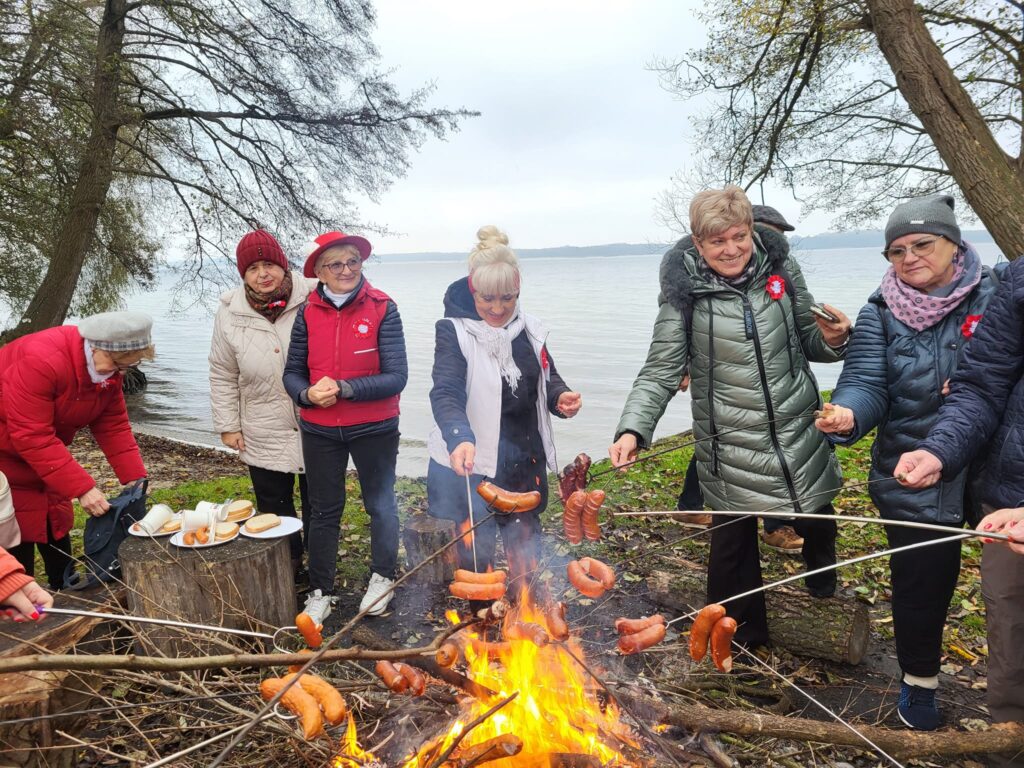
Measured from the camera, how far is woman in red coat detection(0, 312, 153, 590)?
11.3 ft

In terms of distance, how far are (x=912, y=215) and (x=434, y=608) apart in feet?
12.7

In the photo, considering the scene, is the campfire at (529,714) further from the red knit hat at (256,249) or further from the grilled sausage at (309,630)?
the red knit hat at (256,249)

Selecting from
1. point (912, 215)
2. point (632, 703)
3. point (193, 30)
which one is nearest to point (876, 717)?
point (632, 703)

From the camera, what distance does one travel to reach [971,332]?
2.68 meters

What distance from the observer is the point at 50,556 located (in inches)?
161

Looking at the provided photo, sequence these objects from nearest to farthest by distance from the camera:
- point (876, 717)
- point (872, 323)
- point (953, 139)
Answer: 1. point (872, 323)
2. point (876, 717)
3. point (953, 139)

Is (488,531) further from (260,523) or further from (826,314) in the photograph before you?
(826,314)

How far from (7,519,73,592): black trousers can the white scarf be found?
117 inches

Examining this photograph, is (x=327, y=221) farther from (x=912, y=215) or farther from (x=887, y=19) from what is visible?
(x=912, y=215)

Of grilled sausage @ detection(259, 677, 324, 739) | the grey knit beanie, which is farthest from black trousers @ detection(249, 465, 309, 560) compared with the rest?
the grey knit beanie

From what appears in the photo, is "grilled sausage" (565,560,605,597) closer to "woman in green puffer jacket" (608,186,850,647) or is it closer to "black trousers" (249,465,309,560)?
"woman in green puffer jacket" (608,186,850,647)

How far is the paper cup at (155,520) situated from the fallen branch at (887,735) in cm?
322

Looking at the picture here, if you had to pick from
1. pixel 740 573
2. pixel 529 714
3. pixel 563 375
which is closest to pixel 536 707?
pixel 529 714

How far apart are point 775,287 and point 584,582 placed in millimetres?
1771
